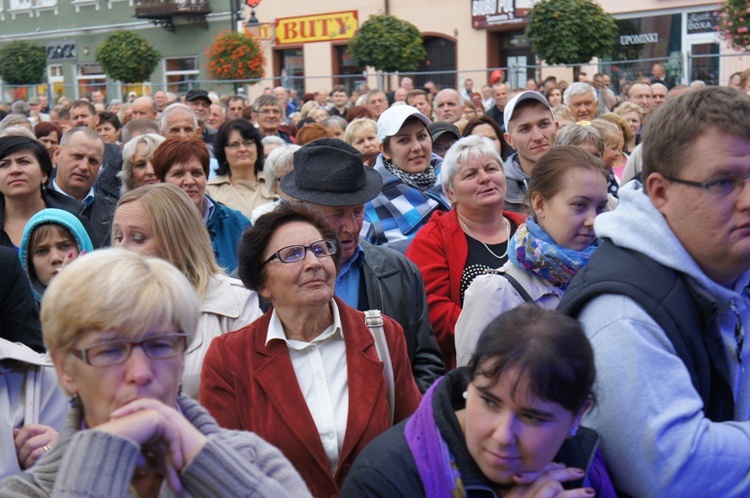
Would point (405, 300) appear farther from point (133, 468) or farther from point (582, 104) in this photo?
point (582, 104)

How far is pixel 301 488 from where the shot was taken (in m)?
2.48

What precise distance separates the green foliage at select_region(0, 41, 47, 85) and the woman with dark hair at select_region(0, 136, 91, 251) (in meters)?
32.7

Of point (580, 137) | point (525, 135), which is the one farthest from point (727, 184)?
point (580, 137)

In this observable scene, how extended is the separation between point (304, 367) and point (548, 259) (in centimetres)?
100

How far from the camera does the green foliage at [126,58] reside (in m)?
29.2

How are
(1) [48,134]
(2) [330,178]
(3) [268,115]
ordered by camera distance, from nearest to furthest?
(2) [330,178] < (1) [48,134] < (3) [268,115]

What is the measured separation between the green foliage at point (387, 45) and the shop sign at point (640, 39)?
5.68 metres

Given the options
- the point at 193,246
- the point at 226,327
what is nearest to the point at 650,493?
the point at 226,327

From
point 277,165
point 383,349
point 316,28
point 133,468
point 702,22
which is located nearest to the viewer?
point 133,468

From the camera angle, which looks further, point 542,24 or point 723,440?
point 542,24

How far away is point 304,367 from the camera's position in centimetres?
347

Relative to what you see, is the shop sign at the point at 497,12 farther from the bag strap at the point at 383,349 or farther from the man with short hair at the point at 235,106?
the bag strap at the point at 383,349

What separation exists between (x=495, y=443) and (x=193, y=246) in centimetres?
235

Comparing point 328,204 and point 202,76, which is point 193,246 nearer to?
point 328,204
